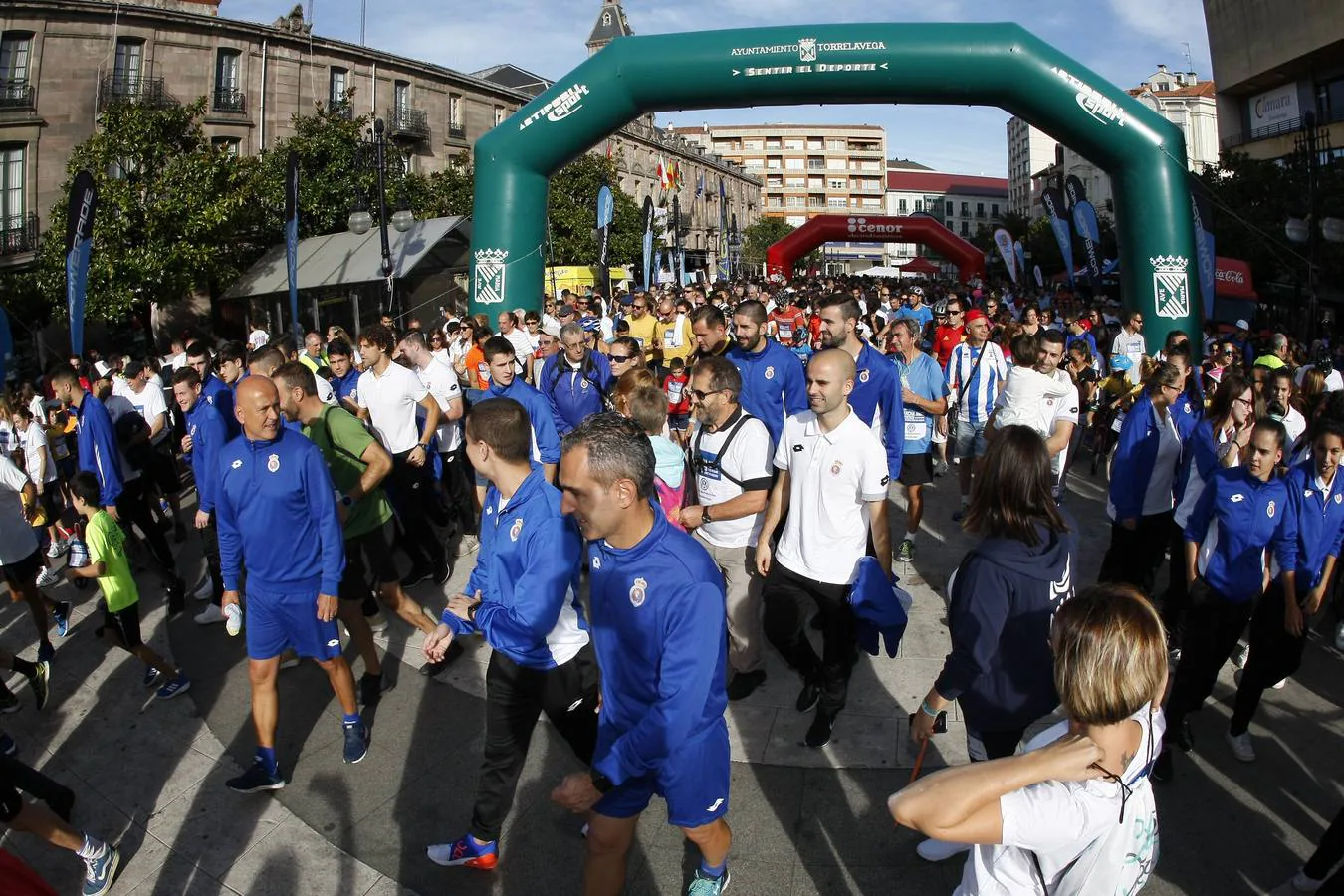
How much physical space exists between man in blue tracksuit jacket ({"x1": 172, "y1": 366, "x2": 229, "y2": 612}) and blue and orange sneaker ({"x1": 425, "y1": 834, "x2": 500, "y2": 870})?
2795mm

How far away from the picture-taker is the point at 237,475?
4.05 meters

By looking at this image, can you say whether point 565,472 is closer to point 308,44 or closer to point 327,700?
point 327,700

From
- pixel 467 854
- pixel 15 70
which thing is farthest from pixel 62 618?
pixel 15 70

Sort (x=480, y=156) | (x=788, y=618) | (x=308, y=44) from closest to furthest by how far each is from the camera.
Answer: (x=788, y=618)
(x=480, y=156)
(x=308, y=44)

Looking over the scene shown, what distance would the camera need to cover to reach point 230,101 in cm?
2828

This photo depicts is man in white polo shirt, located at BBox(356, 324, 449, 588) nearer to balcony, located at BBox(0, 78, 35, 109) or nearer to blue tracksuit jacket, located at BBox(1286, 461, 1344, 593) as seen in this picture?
blue tracksuit jacket, located at BBox(1286, 461, 1344, 593)

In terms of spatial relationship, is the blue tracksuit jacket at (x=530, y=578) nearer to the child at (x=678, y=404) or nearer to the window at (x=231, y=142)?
the child at (x=678, y=404)

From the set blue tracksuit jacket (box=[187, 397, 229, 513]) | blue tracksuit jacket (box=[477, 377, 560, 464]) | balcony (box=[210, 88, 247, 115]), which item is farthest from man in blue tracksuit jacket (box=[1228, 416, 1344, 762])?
balcony (box=[210, 88, 247, 115])

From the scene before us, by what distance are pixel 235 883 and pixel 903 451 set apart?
4962 mm

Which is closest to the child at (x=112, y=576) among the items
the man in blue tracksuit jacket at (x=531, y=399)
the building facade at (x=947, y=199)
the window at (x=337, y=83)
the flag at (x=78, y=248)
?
the man in blue tracksuit jacket at (x=531, y=399)

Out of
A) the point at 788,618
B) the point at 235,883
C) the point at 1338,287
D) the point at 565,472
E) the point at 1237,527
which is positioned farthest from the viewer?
the point at 1338,287

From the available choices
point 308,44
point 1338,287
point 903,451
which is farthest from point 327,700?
point 308,44

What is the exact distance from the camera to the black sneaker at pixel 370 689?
4938 mm

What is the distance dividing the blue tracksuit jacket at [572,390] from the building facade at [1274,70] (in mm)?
30951
